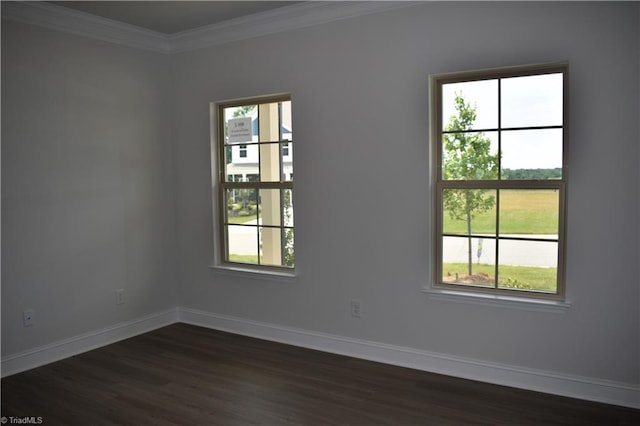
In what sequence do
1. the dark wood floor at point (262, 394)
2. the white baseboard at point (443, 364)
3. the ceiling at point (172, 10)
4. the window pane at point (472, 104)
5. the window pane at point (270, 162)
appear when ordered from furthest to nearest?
1. the window pane at point (270, 162)
2. the ceiling at point (172, 10)
3. the window pane at point (472, 104)
4. the white baseboard at point (443, 364)
5. the dark wood floor at point (262, 394)

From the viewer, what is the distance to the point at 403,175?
380 centimetres

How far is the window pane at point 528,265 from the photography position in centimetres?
340

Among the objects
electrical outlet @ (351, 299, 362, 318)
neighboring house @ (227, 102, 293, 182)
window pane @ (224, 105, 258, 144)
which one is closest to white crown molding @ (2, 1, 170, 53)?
window pane @ (224, 105, 258, 144)

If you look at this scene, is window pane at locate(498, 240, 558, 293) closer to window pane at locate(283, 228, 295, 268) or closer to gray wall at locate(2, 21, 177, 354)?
window pane at locate(283, 228, 295, 268)

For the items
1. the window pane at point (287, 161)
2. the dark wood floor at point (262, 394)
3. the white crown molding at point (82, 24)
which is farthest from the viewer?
the window pane at point (287, 161)

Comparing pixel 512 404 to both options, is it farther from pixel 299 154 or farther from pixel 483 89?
pixel 299 154

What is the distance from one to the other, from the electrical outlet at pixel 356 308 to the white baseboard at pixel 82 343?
2.00 metres

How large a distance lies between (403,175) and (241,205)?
169 cm

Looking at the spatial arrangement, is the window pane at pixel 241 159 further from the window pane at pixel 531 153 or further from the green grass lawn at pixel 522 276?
the window pane at pixel 531 153

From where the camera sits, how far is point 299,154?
14.2 ft

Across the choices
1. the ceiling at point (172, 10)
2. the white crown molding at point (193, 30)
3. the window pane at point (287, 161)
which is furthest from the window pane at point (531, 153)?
the ceiling at point (172, 10)

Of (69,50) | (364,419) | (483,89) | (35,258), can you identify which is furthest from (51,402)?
(483,89)

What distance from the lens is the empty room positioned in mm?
3176

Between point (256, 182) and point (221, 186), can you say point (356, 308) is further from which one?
point (221, 186)
